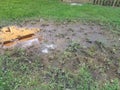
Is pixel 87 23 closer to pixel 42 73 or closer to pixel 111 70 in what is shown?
pixel 111 70

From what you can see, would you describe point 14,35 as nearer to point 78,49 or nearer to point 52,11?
point 78,49

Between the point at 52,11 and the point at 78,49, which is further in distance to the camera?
the point at 52,11

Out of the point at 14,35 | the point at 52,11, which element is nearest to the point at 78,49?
the point at 14,35

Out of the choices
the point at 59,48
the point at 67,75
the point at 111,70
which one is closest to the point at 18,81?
the point at 67,75

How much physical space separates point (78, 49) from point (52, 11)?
4014 millimetres

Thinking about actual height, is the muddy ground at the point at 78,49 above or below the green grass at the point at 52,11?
above

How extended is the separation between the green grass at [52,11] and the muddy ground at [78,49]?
5.99 feet

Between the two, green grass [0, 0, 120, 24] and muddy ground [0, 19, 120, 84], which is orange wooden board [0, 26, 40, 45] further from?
green grass [0, 0, 120, 24]

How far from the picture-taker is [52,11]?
33.3ft

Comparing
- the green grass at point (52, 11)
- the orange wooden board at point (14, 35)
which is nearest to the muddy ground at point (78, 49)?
the orange wooden board at point (14, 35)

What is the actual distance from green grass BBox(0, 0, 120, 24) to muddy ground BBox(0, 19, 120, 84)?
71.9 inches

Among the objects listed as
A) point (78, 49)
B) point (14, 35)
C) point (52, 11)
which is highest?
point (14, 35)

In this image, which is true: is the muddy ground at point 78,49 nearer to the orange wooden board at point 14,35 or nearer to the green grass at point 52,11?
the orange wooden board at point 14,35

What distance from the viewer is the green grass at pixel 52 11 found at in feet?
31.2
